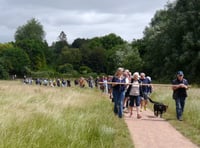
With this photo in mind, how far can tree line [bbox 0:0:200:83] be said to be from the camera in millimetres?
54688

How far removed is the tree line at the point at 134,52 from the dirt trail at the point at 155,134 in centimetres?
3835

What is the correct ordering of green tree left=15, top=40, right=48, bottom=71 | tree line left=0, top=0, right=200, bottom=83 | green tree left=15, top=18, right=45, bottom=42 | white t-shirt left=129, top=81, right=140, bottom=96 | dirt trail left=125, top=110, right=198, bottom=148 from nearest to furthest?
dirt trail left=125, top=110, right=198, bottom=148, white t-shirt left=129, top=81, right=140, bottom=96, tree line left=0, top=0, right=200, bottom=83, green tree left=15, top=40, right=48, bottom=71, green tree left=15, top=18, right=45, bottom=42

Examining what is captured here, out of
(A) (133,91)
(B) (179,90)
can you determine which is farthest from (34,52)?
(B) (179,90)

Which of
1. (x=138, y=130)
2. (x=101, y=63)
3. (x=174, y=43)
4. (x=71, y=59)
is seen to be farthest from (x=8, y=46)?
(x=138, y=130)

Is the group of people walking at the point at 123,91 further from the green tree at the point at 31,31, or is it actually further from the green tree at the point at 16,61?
the green tree at the point at 31,31

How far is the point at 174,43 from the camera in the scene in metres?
57.8

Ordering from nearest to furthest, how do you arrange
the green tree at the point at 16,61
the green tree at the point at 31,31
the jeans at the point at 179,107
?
the jeans at the point at 179,107
the green tree at the point at 16,61
the green tree at the point at 31,31

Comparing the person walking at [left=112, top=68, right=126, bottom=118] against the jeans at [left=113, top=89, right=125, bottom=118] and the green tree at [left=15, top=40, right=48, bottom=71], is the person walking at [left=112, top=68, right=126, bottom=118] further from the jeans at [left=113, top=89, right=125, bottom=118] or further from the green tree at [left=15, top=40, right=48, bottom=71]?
the green tree at [left=15, top=40, right=48, bottom=71]

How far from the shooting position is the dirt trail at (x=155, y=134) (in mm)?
10328

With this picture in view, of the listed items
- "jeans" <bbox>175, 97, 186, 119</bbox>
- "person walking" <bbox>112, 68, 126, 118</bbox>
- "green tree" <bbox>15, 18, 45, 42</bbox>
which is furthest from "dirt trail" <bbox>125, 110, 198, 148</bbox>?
"green tree" <bbox>15, 18, 45, 42</bbox>

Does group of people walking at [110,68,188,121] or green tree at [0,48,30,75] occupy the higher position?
green tree at [0,48,30,75]

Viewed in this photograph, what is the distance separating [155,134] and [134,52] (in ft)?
250

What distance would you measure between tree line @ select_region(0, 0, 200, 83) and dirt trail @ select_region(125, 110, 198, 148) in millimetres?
38351

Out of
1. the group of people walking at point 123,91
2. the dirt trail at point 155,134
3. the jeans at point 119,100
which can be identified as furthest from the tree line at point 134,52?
the dirt trail at point 155,134
